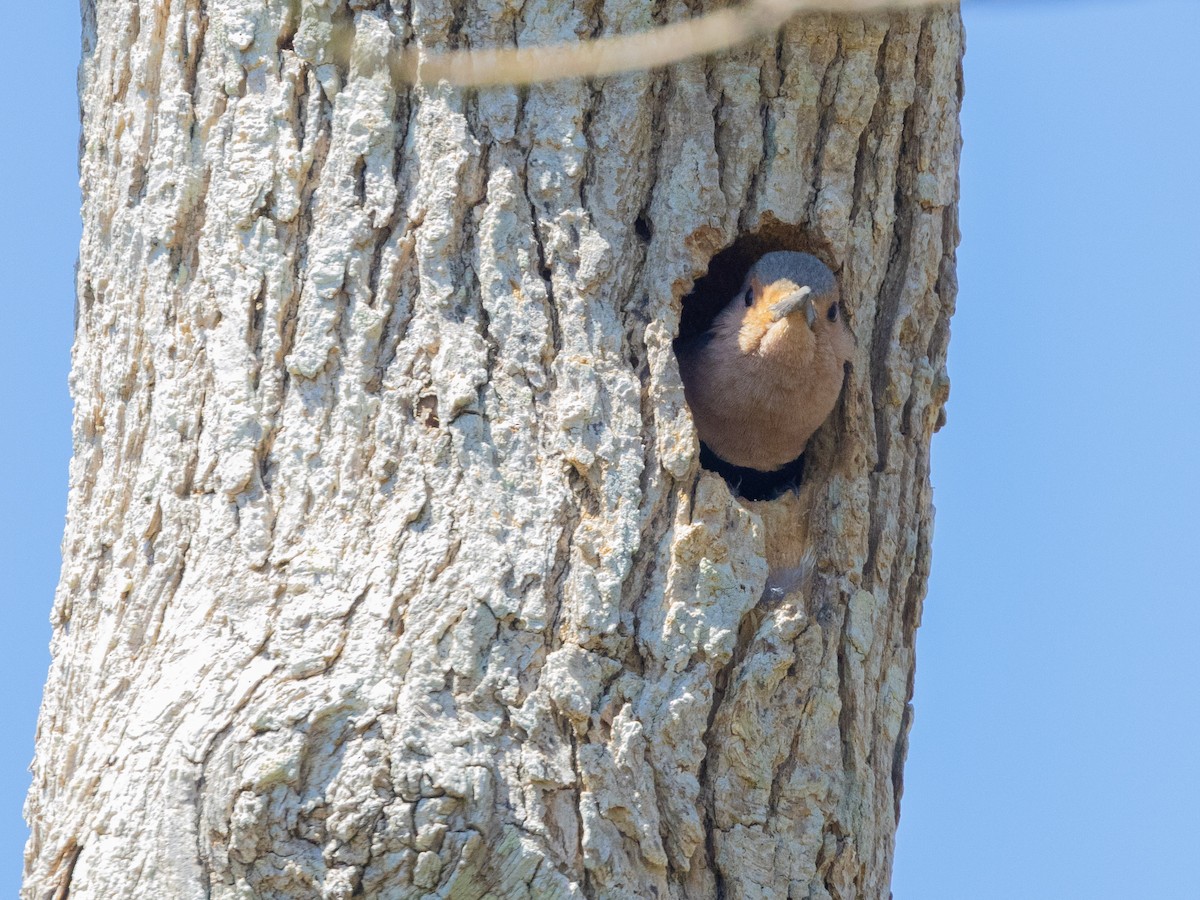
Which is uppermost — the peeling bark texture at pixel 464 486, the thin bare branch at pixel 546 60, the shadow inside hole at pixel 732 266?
the thin bare branch at pixel 546 60

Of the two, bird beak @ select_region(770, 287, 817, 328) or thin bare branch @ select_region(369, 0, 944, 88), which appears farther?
bird beak @ select_region(770, 287, 817, 328)

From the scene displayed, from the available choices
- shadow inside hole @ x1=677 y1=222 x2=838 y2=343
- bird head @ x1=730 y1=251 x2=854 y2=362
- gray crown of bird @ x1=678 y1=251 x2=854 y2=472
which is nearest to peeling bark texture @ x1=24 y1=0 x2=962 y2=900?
shadow inside hole @ x1=677 y1=222 x2=838 y2=343

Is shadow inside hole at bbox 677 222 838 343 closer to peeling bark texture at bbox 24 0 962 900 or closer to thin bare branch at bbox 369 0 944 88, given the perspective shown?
peeling bark texture at bbox 24 0 962 900

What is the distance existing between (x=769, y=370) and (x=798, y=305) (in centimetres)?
37

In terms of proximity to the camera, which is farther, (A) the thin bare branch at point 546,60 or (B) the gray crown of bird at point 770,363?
(B) the gray crown of bird at point 770,363

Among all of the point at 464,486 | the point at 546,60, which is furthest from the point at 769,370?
the point at 464,486

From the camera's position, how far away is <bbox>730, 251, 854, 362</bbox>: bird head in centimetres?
465

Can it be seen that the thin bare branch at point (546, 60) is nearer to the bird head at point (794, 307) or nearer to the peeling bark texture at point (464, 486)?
the peeling bark texture at point (464, 486)

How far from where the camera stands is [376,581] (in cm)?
362

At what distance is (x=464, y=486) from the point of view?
3746 millimetres

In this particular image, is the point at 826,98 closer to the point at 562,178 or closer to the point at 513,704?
the point at 562,178

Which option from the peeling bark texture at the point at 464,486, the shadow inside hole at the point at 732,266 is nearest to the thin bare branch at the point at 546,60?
the peeling bark texture at the point at 464,486

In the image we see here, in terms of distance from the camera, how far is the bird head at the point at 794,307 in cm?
465

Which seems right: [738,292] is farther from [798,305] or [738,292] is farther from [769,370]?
[798,305]
